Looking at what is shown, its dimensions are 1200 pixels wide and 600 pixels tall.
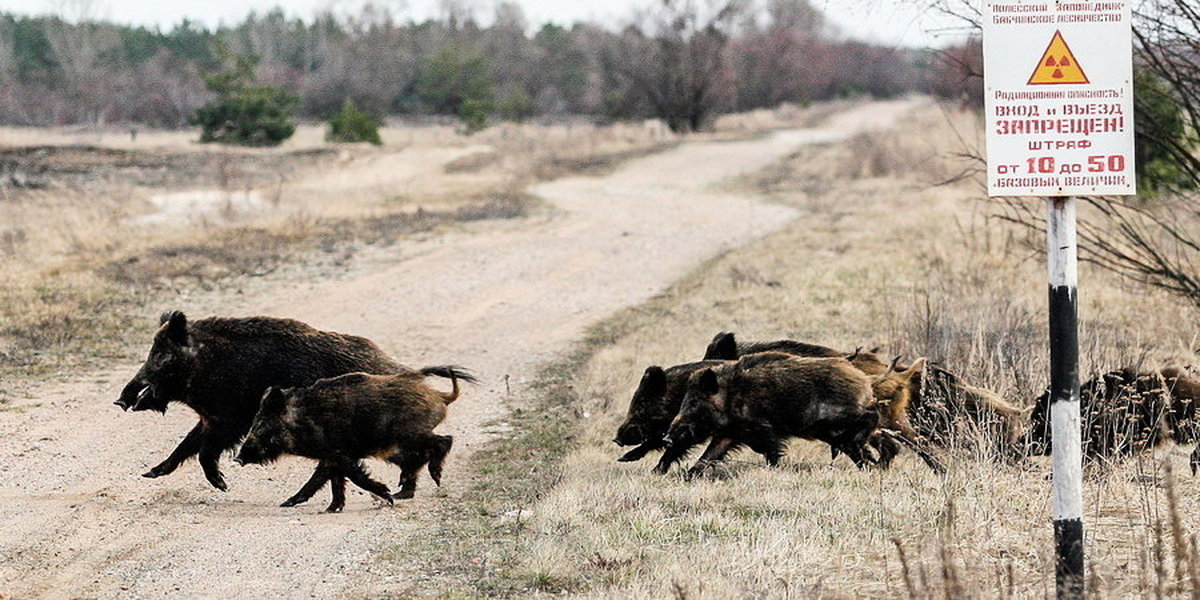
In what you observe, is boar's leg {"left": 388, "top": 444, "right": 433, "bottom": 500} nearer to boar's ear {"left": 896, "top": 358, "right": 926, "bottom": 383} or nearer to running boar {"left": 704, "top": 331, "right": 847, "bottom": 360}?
running boar {"left": 704, "top": 331, "right": 847, "bottom": 360}

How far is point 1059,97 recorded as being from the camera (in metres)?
5.11

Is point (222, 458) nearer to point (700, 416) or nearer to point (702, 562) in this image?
point (700, 416)

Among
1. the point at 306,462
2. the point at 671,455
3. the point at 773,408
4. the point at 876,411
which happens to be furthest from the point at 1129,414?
the point at 306,462

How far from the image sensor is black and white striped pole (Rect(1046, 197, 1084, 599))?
516cm

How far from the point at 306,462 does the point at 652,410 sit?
7.62 ft

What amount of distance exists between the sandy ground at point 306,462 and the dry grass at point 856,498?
776 millimetres

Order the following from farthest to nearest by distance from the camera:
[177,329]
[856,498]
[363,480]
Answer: [177,329], [363,480], [856,498]

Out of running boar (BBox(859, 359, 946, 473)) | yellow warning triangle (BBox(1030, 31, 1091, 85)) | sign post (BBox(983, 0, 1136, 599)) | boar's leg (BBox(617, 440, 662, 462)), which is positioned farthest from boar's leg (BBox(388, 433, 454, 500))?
yellow warning triangle (BBox(1030, 31, 1091, 85))

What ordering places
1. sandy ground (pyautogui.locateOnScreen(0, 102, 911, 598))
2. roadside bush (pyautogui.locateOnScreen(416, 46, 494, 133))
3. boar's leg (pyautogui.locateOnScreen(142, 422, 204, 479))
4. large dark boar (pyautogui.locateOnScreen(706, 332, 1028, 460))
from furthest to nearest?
roadside bush (pyautogui.locateOnScreen(416, 46, 494, 133))
boar's leg (pyautogui.locateOnScreen(142, 422, 204, 479))
large dark boar (pyautogui.locateOnScreen(706, 332, 1028, 460))
sandy ground (pyautogui.locateOnScreen(0, 102, 911, 598))

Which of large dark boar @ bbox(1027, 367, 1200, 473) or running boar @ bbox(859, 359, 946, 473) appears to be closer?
large dark boar @ bbox(1027, 367, 1200, 473)

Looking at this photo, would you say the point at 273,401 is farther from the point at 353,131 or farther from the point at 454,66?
the point at 454,66

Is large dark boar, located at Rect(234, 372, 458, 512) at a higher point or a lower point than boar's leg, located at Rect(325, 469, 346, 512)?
higher

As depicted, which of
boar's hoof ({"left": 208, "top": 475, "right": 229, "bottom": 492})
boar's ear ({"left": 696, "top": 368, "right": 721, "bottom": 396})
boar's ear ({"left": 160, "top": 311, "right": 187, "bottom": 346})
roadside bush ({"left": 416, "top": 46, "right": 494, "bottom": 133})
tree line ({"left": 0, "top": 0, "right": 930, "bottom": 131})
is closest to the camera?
boar's ear ({"left": 696, "top": 368, "right": 721, "bottom": 396})

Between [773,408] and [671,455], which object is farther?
[671,455]
